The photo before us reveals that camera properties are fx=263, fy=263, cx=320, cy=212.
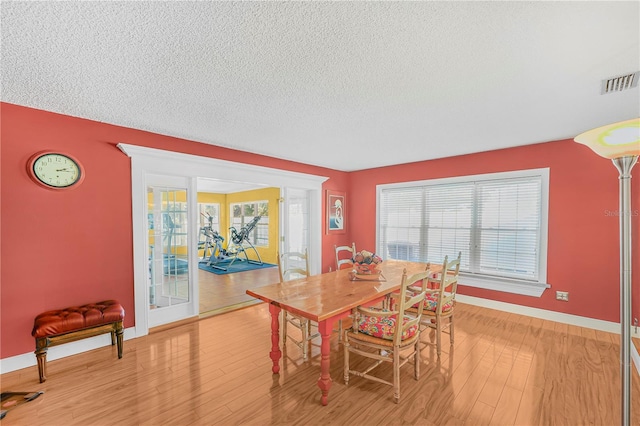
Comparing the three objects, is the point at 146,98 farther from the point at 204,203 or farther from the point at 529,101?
the point at 204,203

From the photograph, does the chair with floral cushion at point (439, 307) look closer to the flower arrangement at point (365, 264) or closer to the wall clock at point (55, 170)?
the flower arrangement at point (365, 264)

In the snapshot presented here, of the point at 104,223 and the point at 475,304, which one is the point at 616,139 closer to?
the point at 475,304

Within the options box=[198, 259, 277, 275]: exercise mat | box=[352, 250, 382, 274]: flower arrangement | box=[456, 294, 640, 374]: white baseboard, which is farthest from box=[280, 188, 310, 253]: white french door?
box=[456, 294, 640, 374]: white baseboard

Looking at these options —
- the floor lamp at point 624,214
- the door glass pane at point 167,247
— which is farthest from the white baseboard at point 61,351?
the floor lamp at point 624,214

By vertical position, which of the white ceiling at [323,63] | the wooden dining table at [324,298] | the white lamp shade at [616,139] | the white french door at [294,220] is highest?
the white ceiling at [323,63]

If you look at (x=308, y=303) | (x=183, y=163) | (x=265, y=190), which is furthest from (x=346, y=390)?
(x=265, y=190)

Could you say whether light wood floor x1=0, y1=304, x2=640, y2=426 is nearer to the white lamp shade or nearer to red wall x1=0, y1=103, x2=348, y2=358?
red wall x1=0, y1=103, x2=348, y2=358

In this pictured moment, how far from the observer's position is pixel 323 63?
1738 millimetres

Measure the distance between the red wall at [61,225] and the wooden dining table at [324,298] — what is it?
177 centimetres

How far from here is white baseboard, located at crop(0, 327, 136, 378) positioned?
2324 millimetres

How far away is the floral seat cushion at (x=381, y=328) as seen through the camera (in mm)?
2068

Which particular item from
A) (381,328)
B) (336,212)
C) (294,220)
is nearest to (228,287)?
(294,220)

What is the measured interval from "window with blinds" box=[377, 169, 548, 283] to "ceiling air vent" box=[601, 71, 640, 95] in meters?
1.72

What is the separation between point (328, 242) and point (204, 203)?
563cm
